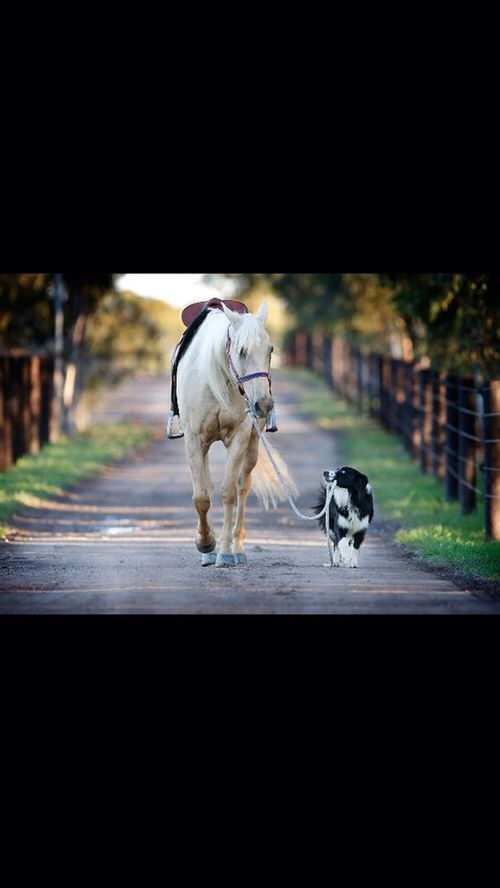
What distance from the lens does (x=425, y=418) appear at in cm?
1627

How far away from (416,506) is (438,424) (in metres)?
1.61

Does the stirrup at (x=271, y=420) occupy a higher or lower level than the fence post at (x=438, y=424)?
higher

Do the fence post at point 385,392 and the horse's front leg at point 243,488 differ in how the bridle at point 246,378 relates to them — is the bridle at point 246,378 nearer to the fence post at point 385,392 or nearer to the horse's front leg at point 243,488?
the horse's front leg at point 243,488

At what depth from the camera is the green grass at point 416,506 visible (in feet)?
33.1

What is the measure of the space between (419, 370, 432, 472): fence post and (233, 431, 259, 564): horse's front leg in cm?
593

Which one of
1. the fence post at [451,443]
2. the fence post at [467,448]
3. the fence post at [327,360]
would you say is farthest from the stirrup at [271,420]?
the fence post at [327,360]

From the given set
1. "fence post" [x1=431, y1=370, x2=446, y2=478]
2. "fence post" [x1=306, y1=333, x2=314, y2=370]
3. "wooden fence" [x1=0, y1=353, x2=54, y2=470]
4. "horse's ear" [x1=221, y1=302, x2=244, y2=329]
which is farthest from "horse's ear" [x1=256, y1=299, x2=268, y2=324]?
"fence post" [x1=306, y1=333, x2=314, y2=370]

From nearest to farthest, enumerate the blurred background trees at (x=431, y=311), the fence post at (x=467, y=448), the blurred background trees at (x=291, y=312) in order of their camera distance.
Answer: the fence post at (x=467, y=448) → the blurred background trees at (x=431, y=311) → the blurred background trees at (x=291, y=312)

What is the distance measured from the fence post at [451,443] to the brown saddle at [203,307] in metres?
3.69

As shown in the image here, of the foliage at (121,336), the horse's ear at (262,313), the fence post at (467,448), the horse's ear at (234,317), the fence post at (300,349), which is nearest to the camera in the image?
the horse's ear at (234,317)

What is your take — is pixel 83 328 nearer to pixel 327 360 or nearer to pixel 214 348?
pixel 327 360

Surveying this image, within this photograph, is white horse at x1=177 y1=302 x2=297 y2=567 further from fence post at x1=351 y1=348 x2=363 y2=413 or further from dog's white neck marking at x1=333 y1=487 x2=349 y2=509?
fence post at x1=351 y1=348 x2=363 y2=413

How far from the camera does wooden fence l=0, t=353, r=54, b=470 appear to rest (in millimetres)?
16266
